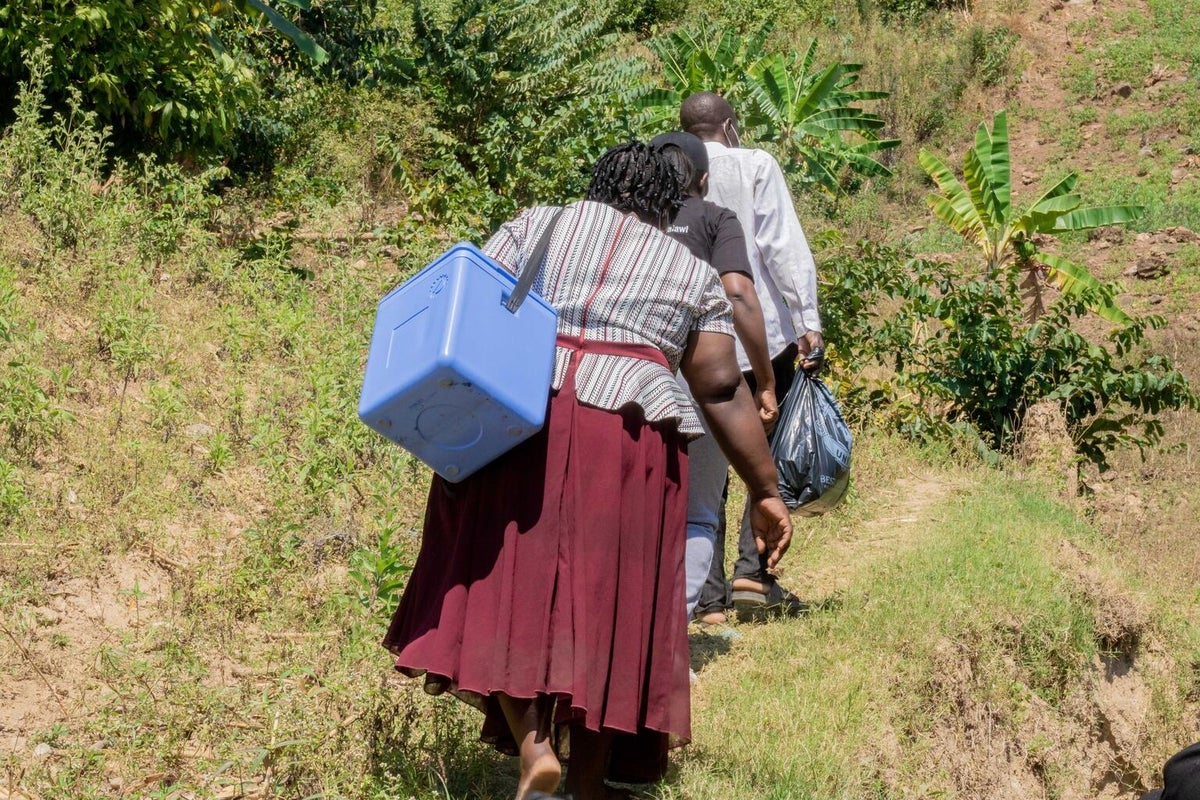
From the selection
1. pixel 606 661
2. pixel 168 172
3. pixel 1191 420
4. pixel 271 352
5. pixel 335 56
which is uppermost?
pixel 335 56

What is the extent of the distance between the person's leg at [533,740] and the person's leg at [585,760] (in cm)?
21

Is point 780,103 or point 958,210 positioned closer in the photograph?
point 780,103

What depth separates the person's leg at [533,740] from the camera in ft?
9.55

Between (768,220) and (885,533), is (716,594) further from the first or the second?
(885,533)

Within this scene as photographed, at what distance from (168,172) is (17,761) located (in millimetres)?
5030

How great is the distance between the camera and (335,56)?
1081 cm

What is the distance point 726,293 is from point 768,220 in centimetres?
71

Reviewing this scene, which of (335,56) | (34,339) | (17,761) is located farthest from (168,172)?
(17,761)

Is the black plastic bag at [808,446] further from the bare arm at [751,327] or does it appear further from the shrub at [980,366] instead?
the shrub at [980,366]

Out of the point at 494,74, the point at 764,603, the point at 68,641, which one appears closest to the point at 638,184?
the point at 68,641

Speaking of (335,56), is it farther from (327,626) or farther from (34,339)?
(327,626)

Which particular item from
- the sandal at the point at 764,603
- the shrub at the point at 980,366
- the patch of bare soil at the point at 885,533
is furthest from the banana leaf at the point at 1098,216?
the sandal at the point at 764,603

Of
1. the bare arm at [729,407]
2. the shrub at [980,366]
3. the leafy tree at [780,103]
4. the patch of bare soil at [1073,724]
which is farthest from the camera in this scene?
the leafy tree at [780,103]

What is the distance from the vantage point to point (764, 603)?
17.2 feet
